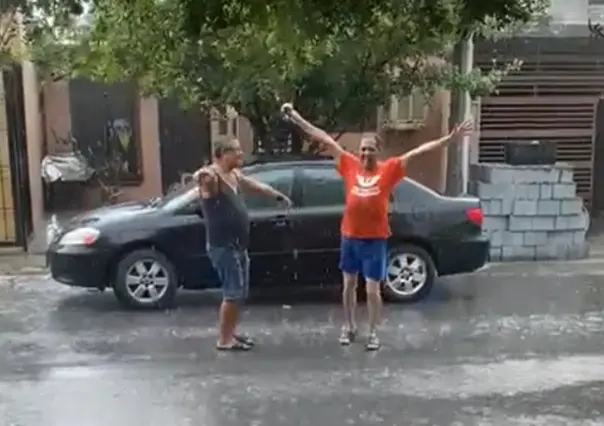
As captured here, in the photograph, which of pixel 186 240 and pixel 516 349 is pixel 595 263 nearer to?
pixel 516 349

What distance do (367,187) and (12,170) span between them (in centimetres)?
661

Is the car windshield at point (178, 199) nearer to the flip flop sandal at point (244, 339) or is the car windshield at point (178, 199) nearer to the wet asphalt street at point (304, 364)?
the wet asphalt street at point (304, 364)

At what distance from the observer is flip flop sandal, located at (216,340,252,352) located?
7055 millimetres

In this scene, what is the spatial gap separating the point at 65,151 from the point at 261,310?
8428 mm

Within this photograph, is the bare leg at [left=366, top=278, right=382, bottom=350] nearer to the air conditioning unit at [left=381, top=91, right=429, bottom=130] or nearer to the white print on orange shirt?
the white print on orange shirt

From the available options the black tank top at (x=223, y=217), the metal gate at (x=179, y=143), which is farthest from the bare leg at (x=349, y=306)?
the metal gate at (x=179, y=143)

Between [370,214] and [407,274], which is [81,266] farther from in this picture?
[407,274]

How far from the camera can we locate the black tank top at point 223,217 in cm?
682

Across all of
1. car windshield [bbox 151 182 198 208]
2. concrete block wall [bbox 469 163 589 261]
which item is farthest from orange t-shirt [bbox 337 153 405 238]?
concrete block wall [bbox 469 163 589 261]

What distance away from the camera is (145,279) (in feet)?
27.9

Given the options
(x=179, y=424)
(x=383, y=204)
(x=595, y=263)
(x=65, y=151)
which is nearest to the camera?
(x=179, y=424)

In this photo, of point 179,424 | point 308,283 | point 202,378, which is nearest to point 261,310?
point 308,283

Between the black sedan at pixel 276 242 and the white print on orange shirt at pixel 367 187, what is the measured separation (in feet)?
5.73

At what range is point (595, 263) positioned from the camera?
11.3 metres
